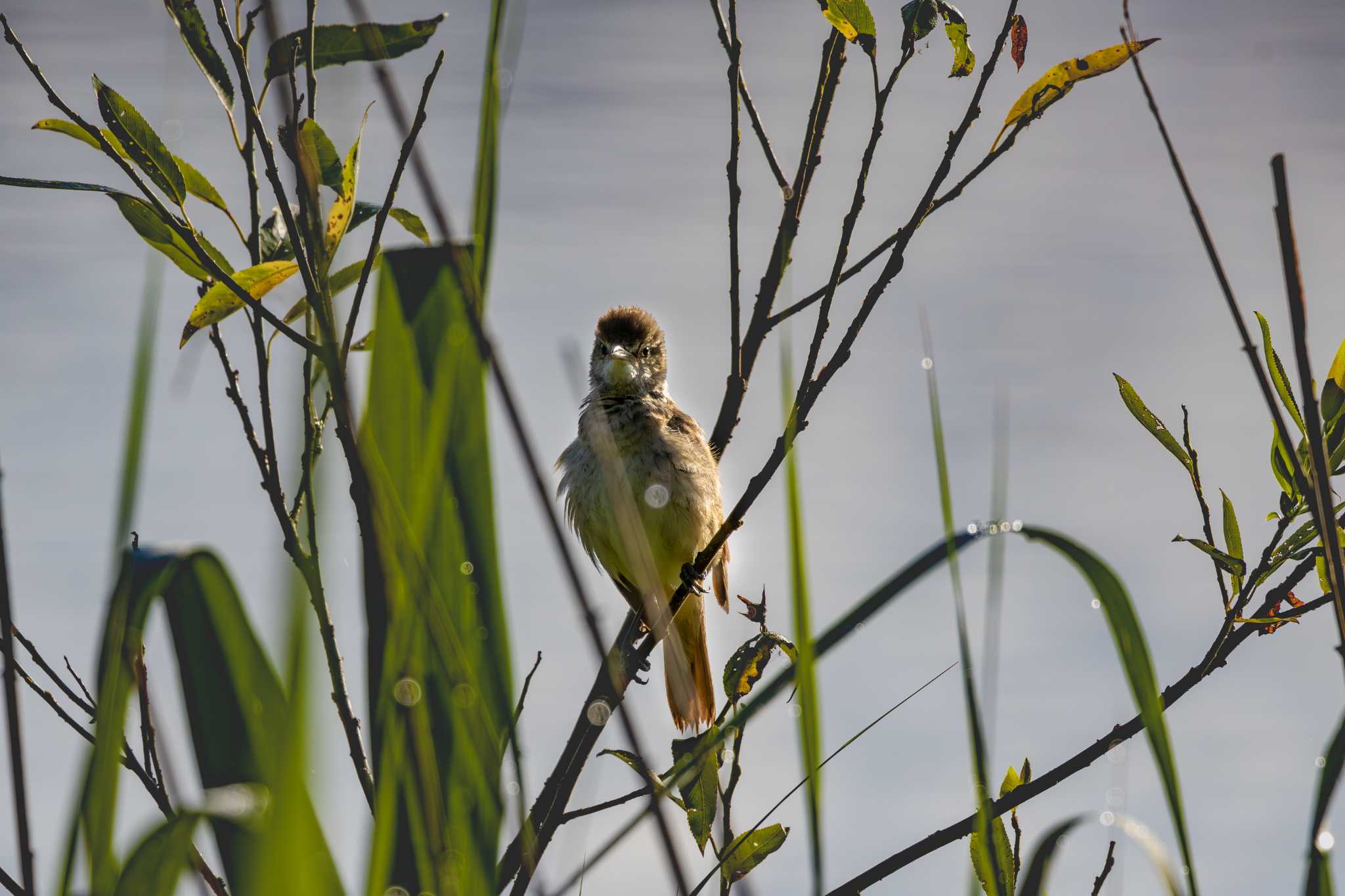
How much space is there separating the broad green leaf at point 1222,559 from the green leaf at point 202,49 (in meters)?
1.60

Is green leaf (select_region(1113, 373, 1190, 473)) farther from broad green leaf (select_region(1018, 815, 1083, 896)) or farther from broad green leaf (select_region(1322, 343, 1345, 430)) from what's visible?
broad green leaf (select_region(1018, 815, 1083, 896))

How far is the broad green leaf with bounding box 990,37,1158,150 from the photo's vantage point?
6.64 ft

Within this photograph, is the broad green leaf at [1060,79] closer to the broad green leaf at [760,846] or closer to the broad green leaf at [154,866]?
the broad green leaf at [760,846]

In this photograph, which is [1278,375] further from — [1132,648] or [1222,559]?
[1132,648]

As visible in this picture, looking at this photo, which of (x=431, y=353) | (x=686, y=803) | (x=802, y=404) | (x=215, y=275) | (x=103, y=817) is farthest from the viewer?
(x=686, y=803)

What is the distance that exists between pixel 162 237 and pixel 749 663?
1.12m

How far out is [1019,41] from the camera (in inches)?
87.2

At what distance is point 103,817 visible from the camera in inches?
33.5

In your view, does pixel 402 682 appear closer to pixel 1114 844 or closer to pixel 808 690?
pixel 808 690

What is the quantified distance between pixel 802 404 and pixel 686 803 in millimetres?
736

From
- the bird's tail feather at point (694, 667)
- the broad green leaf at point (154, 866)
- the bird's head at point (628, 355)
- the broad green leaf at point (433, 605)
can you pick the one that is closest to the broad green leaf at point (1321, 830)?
the broad green leaf at point (433, 605)

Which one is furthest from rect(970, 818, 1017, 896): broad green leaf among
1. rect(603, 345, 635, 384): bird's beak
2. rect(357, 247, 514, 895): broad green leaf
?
rect(603, 345, 635, 384): bird's beak

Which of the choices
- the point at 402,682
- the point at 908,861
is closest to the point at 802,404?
the point at 908,861

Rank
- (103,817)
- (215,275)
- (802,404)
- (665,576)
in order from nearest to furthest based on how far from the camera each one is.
→ (103,817)
(215,275)
(802,404)
(665,576)
